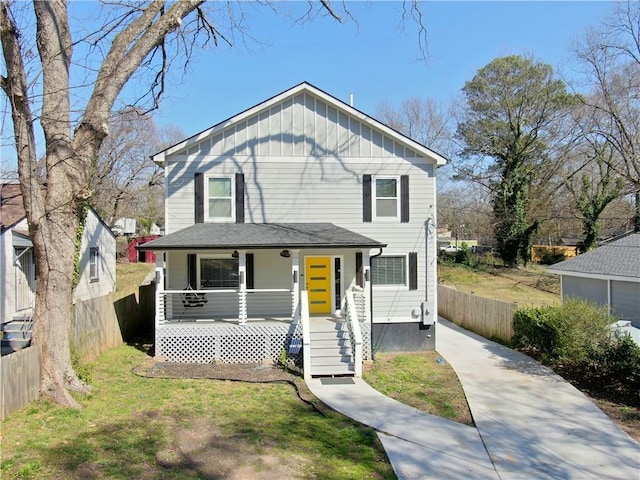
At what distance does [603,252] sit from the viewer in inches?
601

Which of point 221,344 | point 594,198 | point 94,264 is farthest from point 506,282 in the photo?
point 94,264

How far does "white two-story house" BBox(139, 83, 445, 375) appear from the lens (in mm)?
12797

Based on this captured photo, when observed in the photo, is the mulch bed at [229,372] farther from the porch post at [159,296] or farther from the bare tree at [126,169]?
the bare tree at [126,169]

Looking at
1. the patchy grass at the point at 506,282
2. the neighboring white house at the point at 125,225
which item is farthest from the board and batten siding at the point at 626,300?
the neighboring white house at the point at 125,225

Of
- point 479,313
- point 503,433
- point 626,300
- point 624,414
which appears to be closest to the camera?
point 503,433

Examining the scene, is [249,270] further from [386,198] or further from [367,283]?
[386,198]

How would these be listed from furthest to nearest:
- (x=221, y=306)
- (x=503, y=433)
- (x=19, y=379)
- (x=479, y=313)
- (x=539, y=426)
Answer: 1. (x=479, y=313)
2. (x=221, y=306)
3. (x=539, y=426)
4. (x=503, y=433)
5. (x=19, y=379)

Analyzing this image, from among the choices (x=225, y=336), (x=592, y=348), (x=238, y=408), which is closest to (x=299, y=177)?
(x=225, y=336)

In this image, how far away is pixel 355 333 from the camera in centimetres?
1094

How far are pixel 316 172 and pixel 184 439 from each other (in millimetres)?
8594

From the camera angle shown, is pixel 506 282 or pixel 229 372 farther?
pixel 506 282

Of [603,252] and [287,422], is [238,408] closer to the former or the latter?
[287,422]

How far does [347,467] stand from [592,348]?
23.8ft

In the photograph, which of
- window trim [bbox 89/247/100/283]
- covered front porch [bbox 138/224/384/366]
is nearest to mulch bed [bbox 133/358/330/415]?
covered front porch [bbox 138/224/384/366]
